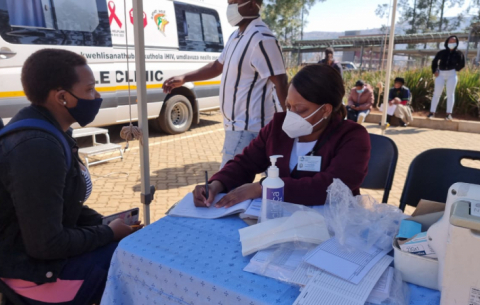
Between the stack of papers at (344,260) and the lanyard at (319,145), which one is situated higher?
the lanyard at (319,145)

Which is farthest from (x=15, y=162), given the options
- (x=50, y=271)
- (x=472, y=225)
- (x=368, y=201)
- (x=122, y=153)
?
(x=122, y=153)

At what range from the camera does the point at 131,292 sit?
4.07ft

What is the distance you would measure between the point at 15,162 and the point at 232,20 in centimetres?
179

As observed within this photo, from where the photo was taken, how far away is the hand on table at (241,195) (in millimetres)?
1573

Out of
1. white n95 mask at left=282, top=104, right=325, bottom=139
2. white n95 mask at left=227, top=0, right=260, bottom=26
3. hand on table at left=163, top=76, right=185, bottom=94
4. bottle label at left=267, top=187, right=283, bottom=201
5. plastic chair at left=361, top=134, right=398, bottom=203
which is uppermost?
white n95 mask at left=227, top=0, right=260, bottom=26

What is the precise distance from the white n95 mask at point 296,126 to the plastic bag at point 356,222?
1.94 ft

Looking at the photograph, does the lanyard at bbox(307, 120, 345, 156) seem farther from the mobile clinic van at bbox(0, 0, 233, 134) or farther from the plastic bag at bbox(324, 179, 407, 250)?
the mobile clinic van at bbox(0, 0, 233, 134)

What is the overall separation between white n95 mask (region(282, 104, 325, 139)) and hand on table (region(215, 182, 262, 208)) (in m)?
0.38

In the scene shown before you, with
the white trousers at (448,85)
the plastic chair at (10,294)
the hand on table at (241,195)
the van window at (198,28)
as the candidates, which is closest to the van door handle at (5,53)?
the van window at (198,28)

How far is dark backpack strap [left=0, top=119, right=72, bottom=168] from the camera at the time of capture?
140 centimetres

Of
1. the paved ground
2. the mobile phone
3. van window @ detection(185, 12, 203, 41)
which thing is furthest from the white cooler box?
van window @ detection(185, 12, 203, 41)

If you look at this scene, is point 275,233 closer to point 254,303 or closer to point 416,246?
point 254,303

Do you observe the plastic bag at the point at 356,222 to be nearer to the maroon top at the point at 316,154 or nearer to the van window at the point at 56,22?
the maroon top at the point at 316,154

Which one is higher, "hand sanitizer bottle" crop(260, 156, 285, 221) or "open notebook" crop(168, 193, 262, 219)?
"hand sanitizer bottle" crop(260, 156, 285, 221)
